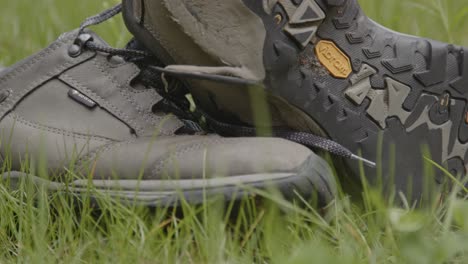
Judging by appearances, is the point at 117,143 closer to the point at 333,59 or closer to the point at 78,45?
the point at 78,45

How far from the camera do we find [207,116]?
154 cm

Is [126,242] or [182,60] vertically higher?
[182,60]

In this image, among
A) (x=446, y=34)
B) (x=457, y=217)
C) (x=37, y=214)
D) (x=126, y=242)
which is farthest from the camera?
(x=446, y=34)

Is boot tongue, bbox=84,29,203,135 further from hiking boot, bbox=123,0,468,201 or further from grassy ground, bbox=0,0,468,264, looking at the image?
grassy ground, bbox=0,0,468,264

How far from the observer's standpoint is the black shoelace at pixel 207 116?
55.1 inches

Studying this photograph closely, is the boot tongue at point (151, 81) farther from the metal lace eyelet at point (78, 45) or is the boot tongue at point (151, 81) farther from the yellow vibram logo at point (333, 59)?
the yellow vibram logo at point (333, 59)

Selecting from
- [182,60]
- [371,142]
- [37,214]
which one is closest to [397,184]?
[371,142]

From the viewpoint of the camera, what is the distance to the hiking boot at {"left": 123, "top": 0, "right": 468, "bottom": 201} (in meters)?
1.39

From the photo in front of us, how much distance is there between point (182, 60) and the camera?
56.8 inches

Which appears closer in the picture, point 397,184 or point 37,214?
Answer: point 37,214

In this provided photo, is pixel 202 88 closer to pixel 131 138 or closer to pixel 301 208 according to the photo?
pixel 131 138

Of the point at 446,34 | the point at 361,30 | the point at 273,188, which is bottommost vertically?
the point at 446,34

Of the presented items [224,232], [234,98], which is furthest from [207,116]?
[224,232]

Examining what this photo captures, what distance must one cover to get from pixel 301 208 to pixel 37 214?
16.7 inches
